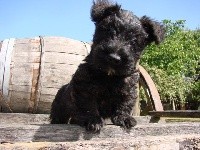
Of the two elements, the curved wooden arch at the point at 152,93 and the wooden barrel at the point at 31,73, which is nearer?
the wooden barrel at the point at 31,73

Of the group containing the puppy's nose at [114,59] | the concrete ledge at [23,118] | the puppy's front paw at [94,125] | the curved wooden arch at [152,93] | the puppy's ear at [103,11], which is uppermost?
the puppy's ear at [103,11]

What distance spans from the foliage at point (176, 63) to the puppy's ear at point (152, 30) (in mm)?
21583

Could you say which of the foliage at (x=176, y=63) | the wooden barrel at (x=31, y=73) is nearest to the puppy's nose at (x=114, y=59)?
the wooden barrel at (x=31, y=73)

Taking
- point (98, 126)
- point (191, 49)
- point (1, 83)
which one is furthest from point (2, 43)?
point (191, 49)

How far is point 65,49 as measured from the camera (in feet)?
18.3

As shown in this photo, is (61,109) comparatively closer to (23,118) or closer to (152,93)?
(23,118)

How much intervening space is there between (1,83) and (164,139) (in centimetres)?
278

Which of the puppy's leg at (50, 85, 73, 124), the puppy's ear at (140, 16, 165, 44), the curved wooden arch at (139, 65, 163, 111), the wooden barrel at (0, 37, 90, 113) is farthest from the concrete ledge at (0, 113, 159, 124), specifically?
the puppy's ear at (140, 16, 165, 44)

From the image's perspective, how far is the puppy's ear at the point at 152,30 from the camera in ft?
13.5

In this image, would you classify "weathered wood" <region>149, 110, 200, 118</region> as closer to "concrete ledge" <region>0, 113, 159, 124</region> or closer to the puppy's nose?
"concrete ledge" <region>0, 113, 159, 124</region>

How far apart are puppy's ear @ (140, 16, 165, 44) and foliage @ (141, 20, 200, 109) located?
21583mm

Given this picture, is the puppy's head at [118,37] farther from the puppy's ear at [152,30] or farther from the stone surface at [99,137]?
the stone surface at [99,137]

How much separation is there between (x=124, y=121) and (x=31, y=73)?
2.19 m

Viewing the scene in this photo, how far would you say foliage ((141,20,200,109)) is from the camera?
30.3 meters
